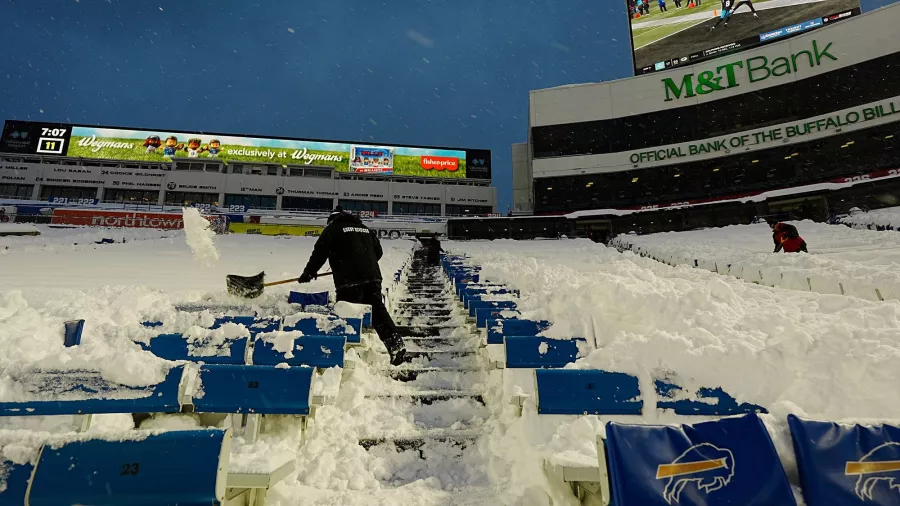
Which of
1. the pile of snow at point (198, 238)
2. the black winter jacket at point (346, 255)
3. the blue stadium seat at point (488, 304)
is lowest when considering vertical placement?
the blue stadium seat at point (488, 304)

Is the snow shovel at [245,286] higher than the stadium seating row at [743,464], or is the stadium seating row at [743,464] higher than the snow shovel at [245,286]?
the snow shovel at [245,286]

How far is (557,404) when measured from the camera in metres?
2.51

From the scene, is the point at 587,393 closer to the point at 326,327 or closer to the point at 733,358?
the point at 733,358

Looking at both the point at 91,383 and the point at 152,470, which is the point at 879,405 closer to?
the point at 152,470

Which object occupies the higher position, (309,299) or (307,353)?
(309,299)

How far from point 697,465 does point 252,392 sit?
2.34 meters

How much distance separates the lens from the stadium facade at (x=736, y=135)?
27.9 m

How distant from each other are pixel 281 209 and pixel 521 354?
42.0 meters

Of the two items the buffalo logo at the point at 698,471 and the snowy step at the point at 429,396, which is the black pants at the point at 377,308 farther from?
the buffalo logo at the point at 698,471

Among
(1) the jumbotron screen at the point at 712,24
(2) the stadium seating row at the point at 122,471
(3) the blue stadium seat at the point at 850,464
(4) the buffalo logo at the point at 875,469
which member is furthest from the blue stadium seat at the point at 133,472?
(1) the jumbotron screen at the point at 712,24

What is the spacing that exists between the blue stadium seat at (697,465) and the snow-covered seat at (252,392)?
1.84 metres

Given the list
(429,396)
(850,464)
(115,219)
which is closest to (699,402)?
(850,464)

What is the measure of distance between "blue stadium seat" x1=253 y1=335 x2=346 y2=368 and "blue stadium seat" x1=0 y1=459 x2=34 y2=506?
1.65 meters

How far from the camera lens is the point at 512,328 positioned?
3.98m
